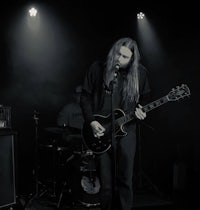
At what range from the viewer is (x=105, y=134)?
11.7 feet

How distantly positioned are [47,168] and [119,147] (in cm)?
106

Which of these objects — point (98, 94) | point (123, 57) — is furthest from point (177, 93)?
point (98, 94)

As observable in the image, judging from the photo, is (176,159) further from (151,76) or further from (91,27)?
(91,27)

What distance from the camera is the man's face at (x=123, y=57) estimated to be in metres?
3.77

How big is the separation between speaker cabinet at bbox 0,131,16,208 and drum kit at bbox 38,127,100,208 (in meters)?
0.40

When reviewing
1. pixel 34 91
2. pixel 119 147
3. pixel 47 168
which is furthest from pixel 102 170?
pixel 34 91

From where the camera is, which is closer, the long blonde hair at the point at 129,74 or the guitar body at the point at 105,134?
the guitar body at the point at 105,134

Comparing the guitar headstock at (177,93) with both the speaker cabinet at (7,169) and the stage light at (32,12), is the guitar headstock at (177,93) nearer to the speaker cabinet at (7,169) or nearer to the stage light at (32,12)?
the speaker cabinet at (7,169)

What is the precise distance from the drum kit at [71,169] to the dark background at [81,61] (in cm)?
34

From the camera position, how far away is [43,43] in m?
4.38

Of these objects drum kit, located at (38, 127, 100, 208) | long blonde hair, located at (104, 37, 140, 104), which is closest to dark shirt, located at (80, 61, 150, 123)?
long blonde hair, located at (104, 37, 140, 104)

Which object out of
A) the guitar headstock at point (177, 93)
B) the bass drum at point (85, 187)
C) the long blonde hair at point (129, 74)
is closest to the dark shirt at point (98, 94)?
the long blonde hair at point (129, 74)

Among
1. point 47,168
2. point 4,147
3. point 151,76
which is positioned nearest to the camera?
point 4,147

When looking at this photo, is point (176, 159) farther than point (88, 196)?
Yes
